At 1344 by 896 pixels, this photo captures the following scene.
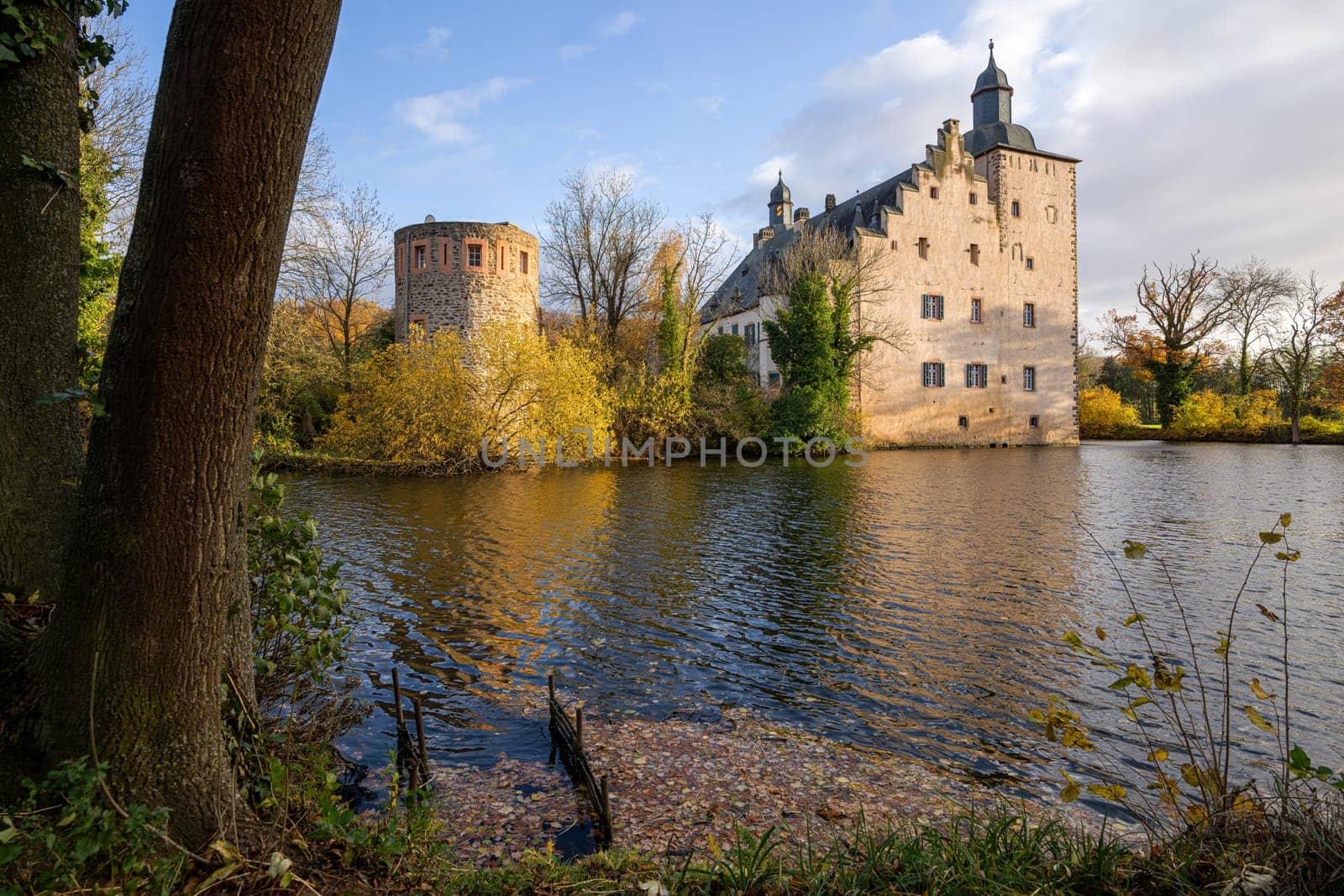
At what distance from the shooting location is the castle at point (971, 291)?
4072 centimetres

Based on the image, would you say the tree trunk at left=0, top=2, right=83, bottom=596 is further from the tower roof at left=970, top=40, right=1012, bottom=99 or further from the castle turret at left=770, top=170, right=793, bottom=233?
the castle turret at left=770, top=170, right=793, bottom=233

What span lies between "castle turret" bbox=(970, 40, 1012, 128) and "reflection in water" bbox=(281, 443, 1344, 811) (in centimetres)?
3102

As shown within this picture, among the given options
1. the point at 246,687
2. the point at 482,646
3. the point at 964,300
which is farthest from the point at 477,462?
the point at 964,300

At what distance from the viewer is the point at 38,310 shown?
375 cm

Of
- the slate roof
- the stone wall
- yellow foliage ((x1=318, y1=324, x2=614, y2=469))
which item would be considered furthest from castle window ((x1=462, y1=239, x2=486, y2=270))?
the stone wall

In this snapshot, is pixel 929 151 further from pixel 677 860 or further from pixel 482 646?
pixel 677 860

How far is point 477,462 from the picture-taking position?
25.8 m

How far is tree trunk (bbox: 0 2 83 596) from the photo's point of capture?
12.0 ft

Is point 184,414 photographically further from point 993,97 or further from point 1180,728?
point 993,97

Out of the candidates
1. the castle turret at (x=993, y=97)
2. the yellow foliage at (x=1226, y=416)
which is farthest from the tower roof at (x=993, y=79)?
the yellow foliage at (x=1226, y=416)

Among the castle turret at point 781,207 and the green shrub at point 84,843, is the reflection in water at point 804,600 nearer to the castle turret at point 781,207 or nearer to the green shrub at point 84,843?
the green shrub at point 84,843

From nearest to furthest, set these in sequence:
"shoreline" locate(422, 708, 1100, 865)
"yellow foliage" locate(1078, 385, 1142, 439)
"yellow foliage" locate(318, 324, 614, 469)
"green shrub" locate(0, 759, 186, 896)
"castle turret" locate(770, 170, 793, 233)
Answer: "green shrub" locate(0, 759, 186, 896), "shoreline" locate(422, 708, 1100, 865), "yellow foliage" locate(318, 324, 614, 469), "yellow foliage" locate(1078, 385, 1142, 439), "castle turret" locate(770, 170, 793, 233)

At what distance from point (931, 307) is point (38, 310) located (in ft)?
140

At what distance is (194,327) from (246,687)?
4.98ft
